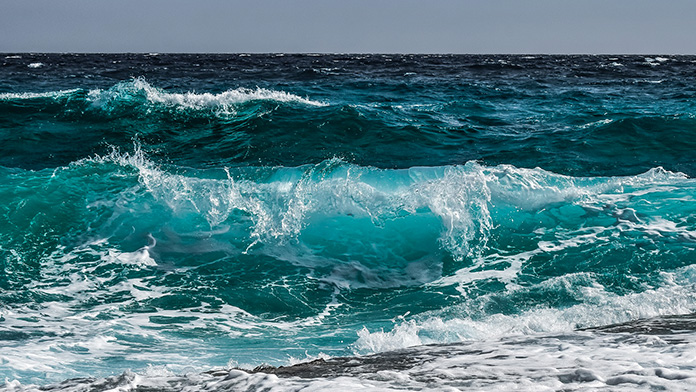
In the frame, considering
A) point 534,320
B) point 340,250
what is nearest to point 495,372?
Result: point 534,320

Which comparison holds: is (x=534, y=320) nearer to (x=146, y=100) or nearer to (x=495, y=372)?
(x=495, y=372)

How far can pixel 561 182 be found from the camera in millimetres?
8992

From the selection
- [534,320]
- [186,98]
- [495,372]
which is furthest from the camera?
[186,98]

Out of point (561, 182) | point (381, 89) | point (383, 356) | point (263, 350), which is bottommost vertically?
point (263, 350)

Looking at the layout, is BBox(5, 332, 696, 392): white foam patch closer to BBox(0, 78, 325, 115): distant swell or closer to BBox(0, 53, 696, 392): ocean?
BBox(0, 53, 696, 392): ocean

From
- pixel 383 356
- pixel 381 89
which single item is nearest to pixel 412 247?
pixel 383 356

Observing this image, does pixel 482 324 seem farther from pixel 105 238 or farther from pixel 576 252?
pixel 105 238

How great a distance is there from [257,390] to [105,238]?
16.5ft

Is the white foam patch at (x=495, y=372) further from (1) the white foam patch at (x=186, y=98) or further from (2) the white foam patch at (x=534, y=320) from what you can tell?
(1) the white foam patch at (x=186, y=98)

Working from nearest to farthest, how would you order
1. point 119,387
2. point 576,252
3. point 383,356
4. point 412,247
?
point 119,387
point 383,356
point 576,252
point 412,247

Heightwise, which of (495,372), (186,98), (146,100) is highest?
(186,98)

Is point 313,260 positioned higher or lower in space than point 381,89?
lower

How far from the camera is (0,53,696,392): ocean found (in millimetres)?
3541

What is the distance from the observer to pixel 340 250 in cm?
717
